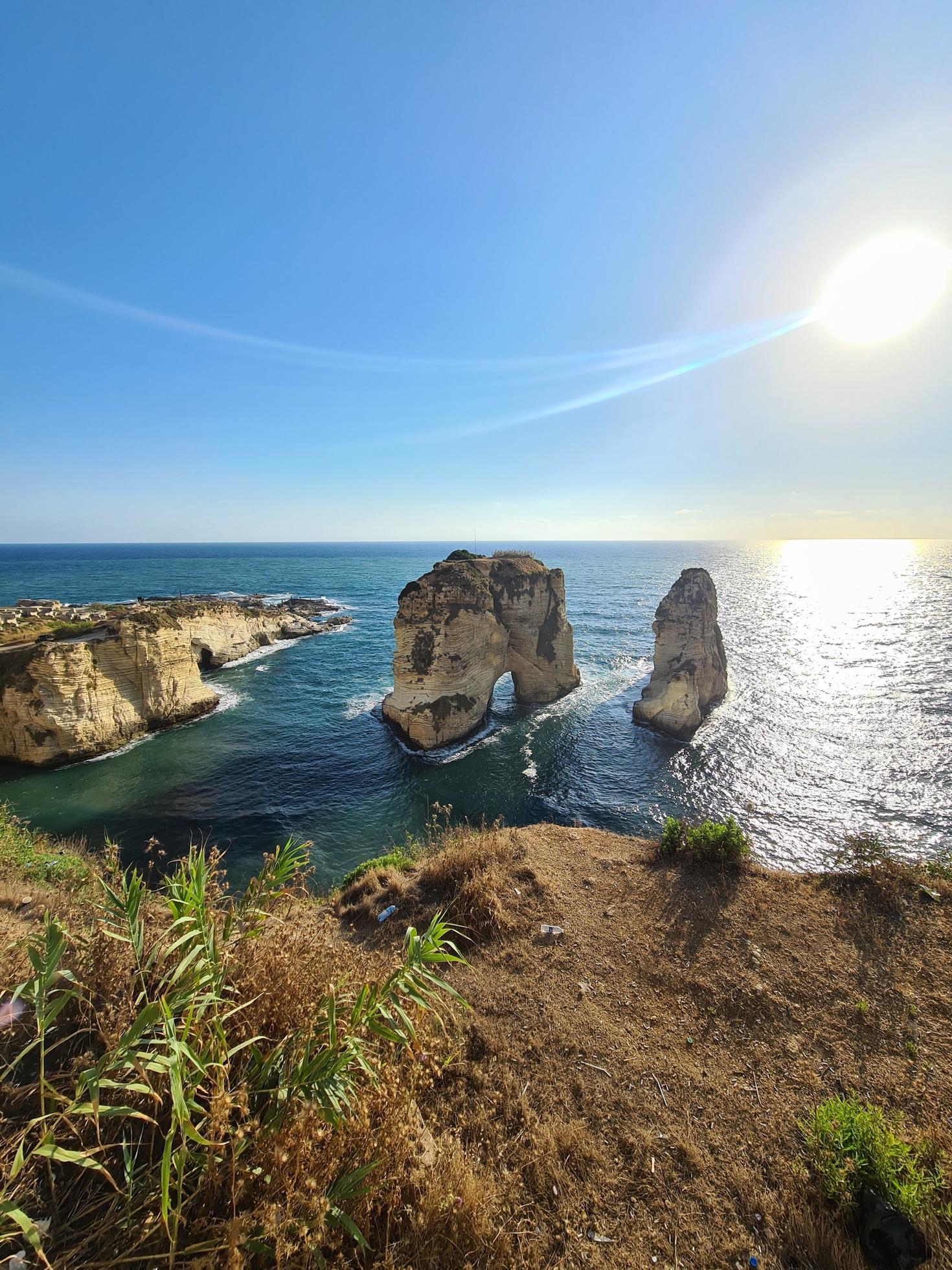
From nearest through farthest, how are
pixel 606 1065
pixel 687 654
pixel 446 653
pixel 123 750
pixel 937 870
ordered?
pixel 606 1065
pixel 937 870
pixel 123 750
pixel 446 653
pixel 687 654

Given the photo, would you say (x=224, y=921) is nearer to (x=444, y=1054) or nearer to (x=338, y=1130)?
(x=338, y=1130)

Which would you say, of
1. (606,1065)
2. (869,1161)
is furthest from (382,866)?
(869,1161)

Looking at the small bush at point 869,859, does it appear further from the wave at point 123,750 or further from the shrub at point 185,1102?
the wave at point 123,750

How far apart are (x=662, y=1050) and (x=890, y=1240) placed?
2.25 metres

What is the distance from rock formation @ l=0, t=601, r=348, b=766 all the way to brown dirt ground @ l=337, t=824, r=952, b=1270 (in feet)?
65.8

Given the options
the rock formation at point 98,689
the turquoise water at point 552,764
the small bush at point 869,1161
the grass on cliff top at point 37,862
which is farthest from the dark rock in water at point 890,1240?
the rock formation at point 98,689

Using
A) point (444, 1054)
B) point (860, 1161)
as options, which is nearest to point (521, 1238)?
point (444, 1054)

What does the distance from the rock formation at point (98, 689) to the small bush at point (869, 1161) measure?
27288 mm

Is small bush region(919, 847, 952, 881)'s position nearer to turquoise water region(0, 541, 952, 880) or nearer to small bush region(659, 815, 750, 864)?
small bush region(659, 815, 750, 864)

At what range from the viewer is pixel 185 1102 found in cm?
233

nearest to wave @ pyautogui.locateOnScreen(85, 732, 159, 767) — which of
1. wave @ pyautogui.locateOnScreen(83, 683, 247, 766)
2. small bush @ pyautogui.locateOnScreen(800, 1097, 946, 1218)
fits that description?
wave @ pyautogui.locateOnScreen(83, 683, 247, 766)

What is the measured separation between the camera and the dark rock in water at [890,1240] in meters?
3.39

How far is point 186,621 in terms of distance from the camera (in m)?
30.8

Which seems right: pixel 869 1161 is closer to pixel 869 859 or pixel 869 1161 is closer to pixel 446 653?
pixel 869 859
